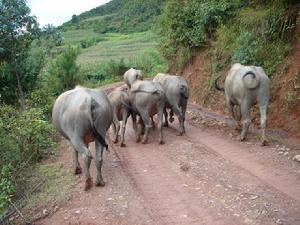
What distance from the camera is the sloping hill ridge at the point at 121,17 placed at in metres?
56.0

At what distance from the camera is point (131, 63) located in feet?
113

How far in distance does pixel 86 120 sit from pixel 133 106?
367 cm

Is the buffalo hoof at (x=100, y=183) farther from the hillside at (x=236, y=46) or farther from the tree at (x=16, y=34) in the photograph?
the tree at (x=16, y=34)

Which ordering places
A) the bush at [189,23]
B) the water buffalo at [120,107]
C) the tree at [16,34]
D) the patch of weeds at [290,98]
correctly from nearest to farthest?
the water buffalo at [120,107], the patch of weeds at [290,98], the tree at [16,34], the bush at [189,23]

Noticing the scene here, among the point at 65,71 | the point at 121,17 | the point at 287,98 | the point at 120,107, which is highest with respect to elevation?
the point at 120,107

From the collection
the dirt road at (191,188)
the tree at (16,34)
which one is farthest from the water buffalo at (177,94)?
the tree at (16,34)

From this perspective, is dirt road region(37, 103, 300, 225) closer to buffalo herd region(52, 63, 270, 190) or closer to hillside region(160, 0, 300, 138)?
buffalo herd region(52, 63, 270, 190)

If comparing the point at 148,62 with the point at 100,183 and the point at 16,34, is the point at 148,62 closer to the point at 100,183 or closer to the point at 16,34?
the point at 16,34

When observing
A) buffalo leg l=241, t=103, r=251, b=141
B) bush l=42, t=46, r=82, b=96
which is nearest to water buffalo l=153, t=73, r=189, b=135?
buffalo leg l=241, t=103, r=251, b=141

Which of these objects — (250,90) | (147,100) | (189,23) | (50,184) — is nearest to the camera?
(50,184)

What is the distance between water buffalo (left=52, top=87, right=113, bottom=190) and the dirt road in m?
0.68

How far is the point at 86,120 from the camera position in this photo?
8711 mm

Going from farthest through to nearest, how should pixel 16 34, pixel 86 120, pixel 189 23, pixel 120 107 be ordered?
pixel 189 23 < pixel 16 34 < pixel 120 107 < pixel 86 120

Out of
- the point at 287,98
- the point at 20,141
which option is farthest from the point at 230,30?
the point at 20,141
